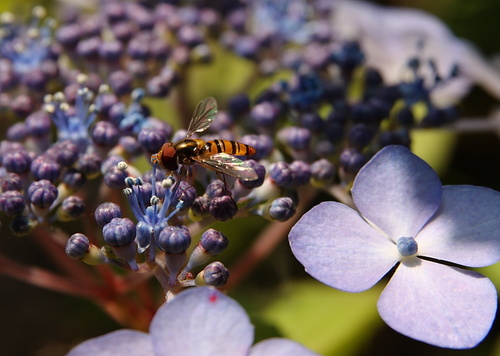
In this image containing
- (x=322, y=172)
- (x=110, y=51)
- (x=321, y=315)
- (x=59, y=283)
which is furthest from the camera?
(x=321, y=315)

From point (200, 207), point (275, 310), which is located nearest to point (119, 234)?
point (200, 207)

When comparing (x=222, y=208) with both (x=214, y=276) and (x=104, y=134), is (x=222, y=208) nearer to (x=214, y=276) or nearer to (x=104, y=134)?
(x=214, y=276)

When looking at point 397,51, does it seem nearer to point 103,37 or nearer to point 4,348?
point 103,37

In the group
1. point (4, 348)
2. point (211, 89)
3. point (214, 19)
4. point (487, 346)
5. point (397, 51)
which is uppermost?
point (214, 19)

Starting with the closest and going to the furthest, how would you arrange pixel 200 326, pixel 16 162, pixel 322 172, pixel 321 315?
pixel 200 326 → pixel 16 162 → pixel 322 172 → pixel 321 315

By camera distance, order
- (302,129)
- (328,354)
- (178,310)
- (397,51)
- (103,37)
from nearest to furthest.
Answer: (178,310) < (302,129) < (328,354) < (103,37) < (397,51)

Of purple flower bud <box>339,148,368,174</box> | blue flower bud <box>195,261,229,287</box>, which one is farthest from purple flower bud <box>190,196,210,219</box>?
purple flower bud <box>339,148,368,174</box>

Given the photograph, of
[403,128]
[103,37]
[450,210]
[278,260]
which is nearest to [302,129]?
[403,128]
